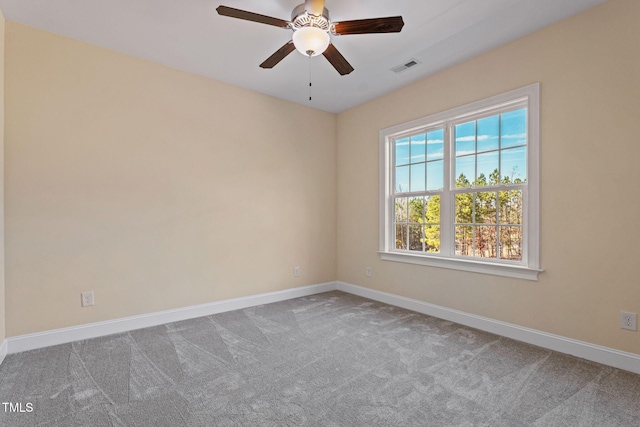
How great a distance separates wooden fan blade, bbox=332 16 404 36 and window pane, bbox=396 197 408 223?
Answer: 2.23 metres

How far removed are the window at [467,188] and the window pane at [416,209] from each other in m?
0.01

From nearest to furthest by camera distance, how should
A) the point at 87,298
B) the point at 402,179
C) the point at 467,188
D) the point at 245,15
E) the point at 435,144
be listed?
the point at 245,15, the point at 87,298, the point at 467,188, the point at 435,144, the point at 402,179

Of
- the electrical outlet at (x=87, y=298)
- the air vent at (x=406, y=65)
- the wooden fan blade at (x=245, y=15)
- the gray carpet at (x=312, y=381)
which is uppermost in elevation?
the air vent at (x=406, y=65)

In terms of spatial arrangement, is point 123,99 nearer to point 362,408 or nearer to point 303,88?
point 303,88

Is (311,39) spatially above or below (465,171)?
above

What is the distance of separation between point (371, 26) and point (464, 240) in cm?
230

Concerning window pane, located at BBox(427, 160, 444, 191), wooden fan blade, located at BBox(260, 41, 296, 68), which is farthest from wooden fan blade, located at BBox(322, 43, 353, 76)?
window pane, located at BBox(427, 160, 444, 191)

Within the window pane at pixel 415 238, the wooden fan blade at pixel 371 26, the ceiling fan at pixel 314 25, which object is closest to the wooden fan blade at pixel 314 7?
the ceiling fan at pixel 314 25

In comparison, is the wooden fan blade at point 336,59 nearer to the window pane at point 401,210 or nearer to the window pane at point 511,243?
the window pane at point 401,210

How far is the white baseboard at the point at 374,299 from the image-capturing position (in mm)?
2277

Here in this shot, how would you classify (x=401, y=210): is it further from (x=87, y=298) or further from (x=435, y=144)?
(x=87, y=298)

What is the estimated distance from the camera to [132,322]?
2967 mm

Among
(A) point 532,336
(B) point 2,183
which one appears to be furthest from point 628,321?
(B) point 2,183

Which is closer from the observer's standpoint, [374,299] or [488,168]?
[488,168]
